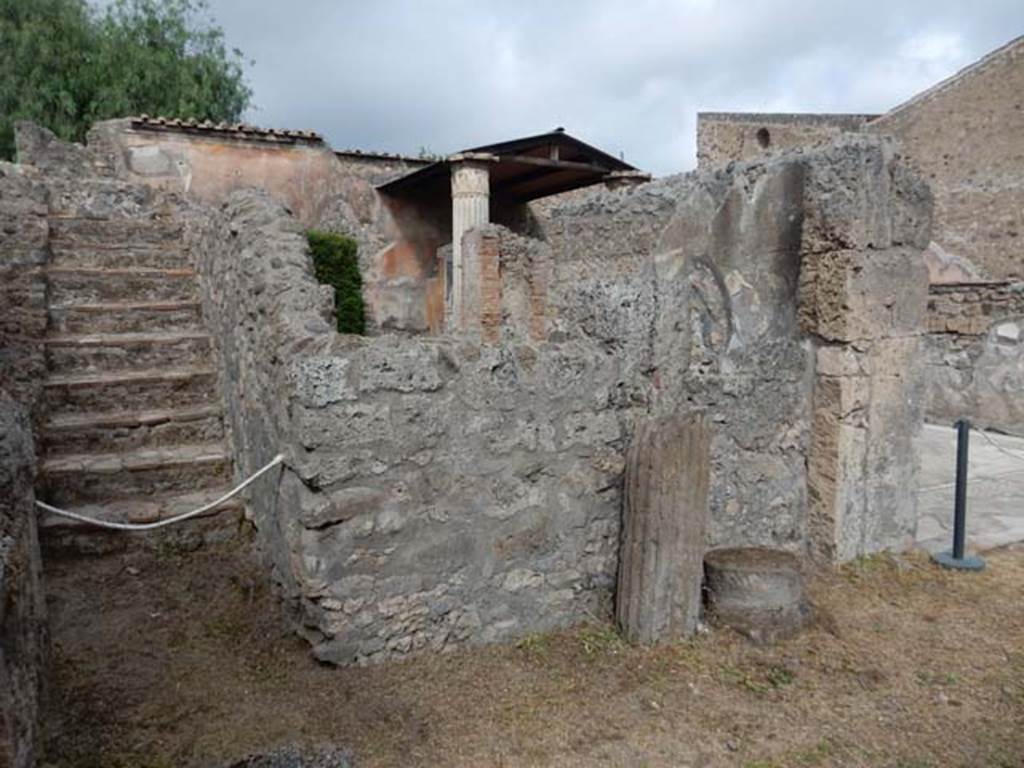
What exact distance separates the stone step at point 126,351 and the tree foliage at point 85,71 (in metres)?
14.6

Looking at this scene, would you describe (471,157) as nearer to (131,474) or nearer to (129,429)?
(129,429)

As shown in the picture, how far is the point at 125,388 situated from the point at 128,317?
3.13 ft

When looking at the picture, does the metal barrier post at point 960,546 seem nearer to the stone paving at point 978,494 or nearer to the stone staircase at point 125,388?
the stone paving at point 978,494

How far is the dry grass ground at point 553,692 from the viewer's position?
8.49 ft

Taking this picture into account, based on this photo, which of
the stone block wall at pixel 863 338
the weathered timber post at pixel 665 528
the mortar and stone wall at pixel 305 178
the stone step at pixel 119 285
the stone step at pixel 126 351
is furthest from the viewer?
the mortar and stone wall at pixel 305 178

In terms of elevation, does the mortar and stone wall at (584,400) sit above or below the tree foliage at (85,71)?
below

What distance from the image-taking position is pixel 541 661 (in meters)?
3.24

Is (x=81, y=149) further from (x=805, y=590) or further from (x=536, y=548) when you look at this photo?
(x=805, y=590)

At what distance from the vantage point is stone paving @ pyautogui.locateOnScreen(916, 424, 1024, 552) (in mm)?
4863

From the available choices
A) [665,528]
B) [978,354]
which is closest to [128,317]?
[665,528]

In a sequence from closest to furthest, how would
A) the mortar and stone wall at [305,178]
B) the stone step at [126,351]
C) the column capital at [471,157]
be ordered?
the stone step at [126,351], the column capital at [471,157], the mortar and stone wall at [305,178]

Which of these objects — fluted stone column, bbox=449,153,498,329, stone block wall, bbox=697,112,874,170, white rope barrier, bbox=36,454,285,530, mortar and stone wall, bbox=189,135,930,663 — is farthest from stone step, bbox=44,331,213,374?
stone block wall, bbox=697,112,874,170

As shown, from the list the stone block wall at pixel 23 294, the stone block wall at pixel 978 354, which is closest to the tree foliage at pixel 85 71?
the stone block wall at pixel 23 294

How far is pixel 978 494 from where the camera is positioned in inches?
235
